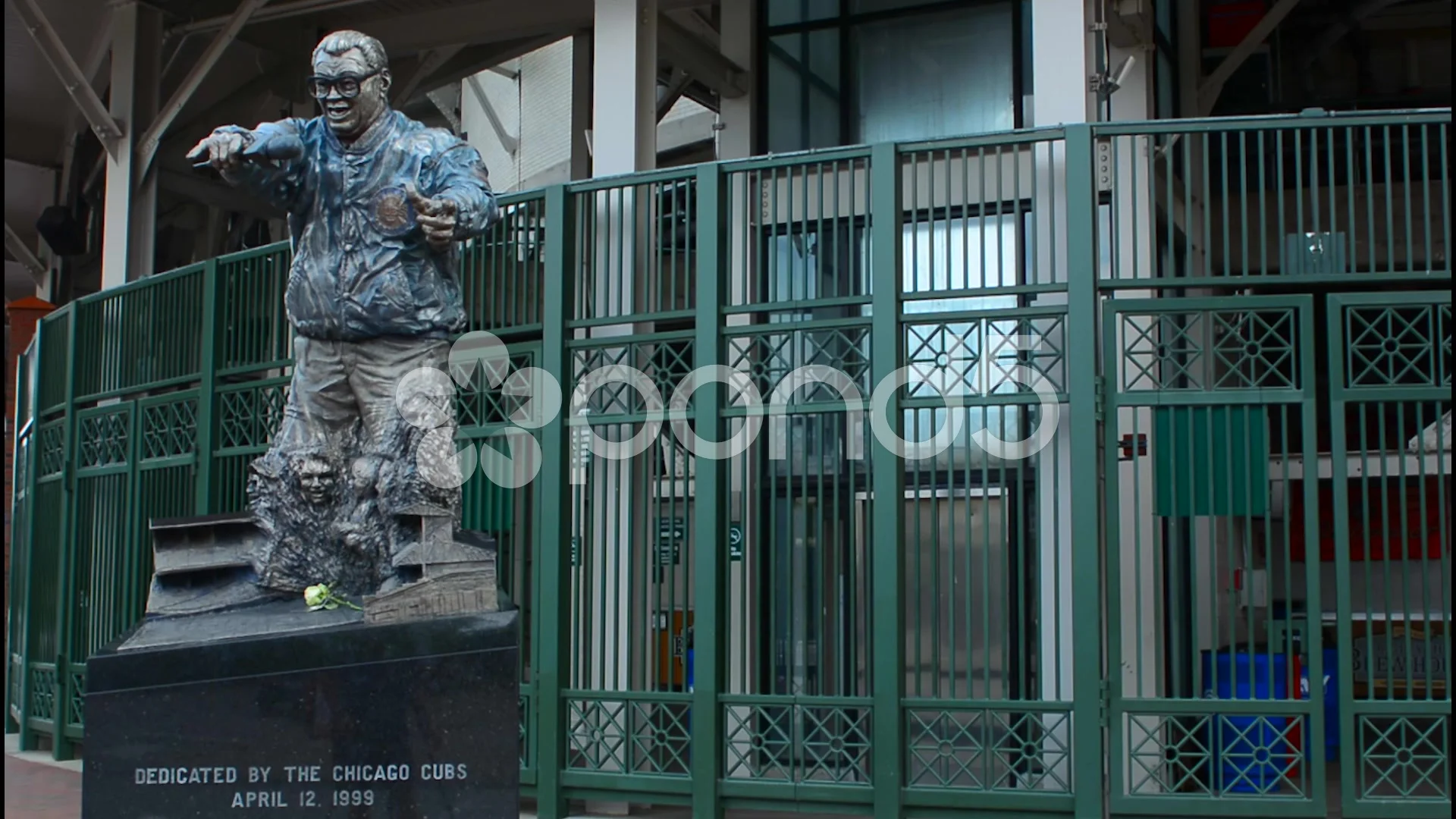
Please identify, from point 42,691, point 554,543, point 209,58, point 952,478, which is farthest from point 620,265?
point 42,691

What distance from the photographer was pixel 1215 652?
334 inches

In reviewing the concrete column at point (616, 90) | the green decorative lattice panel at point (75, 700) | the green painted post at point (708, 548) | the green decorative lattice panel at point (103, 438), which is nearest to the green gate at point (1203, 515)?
the green painted post at point (708, 548)

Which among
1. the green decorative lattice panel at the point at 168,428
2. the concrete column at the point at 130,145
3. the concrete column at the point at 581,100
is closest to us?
the green decorative lattice panel at the point at 168,428

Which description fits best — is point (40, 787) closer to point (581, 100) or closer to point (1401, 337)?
point (581, 100)

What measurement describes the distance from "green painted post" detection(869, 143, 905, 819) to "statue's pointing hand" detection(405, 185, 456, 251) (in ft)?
12.1

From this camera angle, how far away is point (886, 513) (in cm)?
905

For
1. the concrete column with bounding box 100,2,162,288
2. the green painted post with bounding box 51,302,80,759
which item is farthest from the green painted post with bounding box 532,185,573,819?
the concrete column with bounding box 100,2,162,288

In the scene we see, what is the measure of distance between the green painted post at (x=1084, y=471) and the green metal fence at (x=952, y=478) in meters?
0.02

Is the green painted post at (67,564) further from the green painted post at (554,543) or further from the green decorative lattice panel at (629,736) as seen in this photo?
the green decorative lattice panel at (629,736)

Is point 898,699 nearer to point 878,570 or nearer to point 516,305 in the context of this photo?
point 878,570

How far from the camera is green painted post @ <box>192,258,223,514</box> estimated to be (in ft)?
38.4

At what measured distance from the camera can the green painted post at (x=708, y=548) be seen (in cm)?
927

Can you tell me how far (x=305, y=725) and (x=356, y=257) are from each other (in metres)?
1.83

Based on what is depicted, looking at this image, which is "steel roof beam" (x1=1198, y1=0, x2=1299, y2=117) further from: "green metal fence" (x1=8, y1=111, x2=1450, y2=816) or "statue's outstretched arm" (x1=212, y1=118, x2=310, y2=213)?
"statue's outstretched arm" (x1=212, y1=118, x2=310, y2=213)
